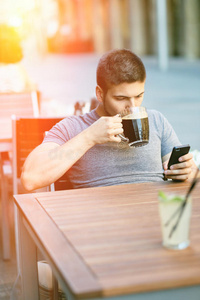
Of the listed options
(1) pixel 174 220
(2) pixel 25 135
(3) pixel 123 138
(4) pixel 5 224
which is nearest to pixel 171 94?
(4) pixel 5 224

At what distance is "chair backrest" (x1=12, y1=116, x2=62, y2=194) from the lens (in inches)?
148

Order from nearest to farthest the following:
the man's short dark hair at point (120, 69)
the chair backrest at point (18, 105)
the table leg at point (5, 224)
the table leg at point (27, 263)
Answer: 1. the table leg at point (27, 263)
2. the man's short dark hair at point (120, 69)
3. the table leg at point (5, 224)
4. the chair backrest at point (18, 105)

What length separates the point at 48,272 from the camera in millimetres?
2752

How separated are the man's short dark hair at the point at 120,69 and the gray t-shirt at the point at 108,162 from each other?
239 mm

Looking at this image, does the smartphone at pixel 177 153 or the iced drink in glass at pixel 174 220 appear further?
the smartphone at pixel 177 153

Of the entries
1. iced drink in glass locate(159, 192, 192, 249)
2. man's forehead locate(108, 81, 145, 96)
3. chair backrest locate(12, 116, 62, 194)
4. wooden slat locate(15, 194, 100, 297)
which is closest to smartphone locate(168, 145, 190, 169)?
man's forehead locate(108, 81, 145, 96)

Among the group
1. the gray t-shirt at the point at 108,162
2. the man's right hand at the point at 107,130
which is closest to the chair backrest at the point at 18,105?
the gray t-shirt at the point at 108,162

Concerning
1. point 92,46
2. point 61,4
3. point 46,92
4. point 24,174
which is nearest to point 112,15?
point 92,46

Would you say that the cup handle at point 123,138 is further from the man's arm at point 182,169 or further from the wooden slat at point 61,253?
the wooden slat at point 61,253

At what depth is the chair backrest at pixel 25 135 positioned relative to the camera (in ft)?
12.4

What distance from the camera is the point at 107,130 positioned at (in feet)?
8.57

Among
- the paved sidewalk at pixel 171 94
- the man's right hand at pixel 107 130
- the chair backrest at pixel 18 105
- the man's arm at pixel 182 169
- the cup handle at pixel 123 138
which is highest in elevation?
the man's right hand at pixel 107 130

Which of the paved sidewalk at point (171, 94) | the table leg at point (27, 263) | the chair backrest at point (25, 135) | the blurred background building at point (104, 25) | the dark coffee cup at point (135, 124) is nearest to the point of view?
the table leg at point (27, 263)

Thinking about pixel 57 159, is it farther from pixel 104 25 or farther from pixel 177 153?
pixel 104 25
